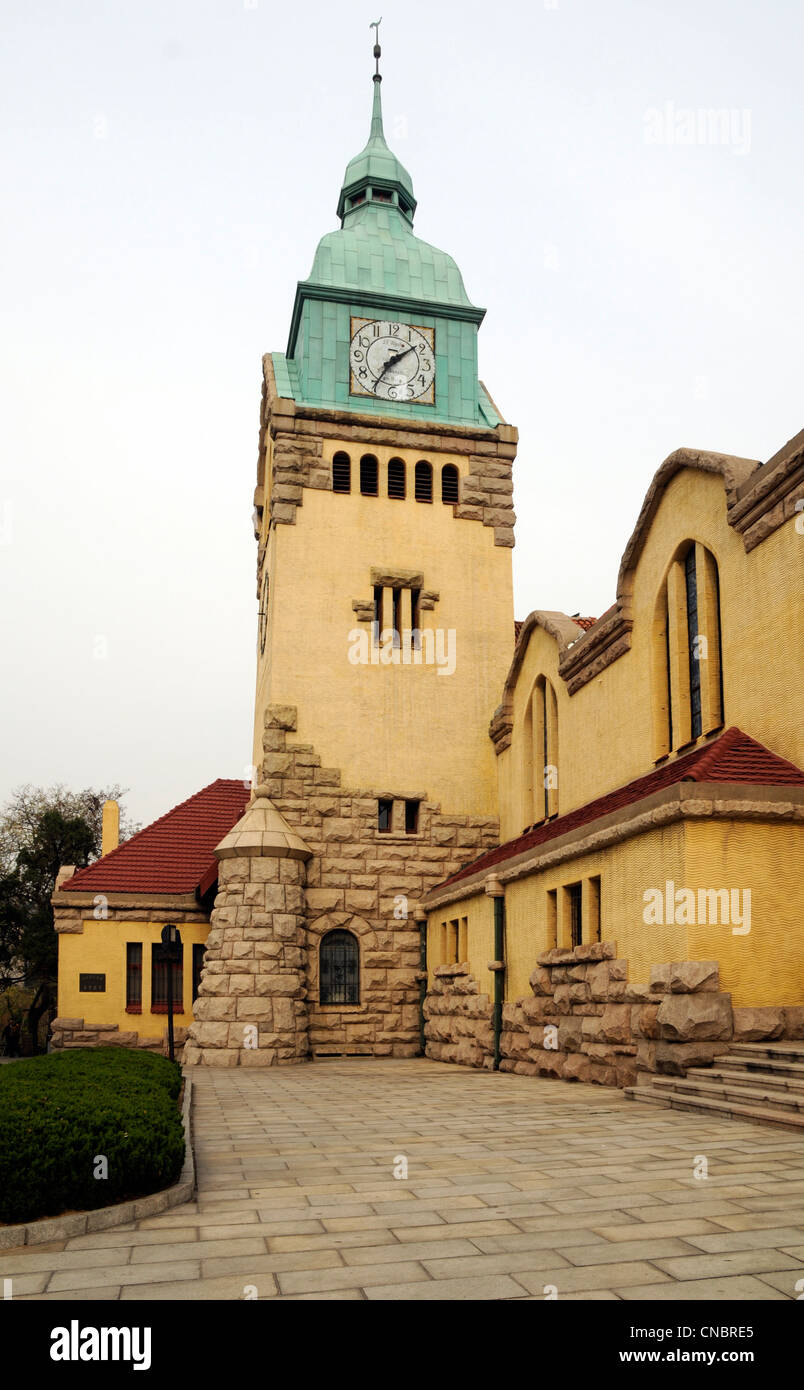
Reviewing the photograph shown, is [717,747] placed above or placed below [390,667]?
below

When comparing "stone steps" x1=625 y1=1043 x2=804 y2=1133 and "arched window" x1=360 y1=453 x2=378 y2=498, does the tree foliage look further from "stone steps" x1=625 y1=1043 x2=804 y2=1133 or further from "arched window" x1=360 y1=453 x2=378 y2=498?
"stone steps" x1=625 y1=1043 x2=804 y2=1133

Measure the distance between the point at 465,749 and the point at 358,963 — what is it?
4.90m

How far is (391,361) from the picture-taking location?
26.0 meters

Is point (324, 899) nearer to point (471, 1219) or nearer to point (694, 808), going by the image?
point (694, 808)

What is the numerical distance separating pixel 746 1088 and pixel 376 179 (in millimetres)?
24506

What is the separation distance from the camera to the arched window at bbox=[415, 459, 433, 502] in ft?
84.0

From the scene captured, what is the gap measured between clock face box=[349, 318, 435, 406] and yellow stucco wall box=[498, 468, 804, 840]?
7.09 metres

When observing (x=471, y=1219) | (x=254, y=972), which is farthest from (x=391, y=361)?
(x=471, y=1219)

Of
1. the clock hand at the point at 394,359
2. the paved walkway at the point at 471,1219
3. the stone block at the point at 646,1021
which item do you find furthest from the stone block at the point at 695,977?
the clock hand at the point at 394,359

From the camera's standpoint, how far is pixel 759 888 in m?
11.7

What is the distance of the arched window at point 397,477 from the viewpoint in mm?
25422
